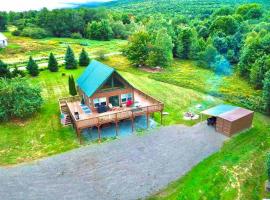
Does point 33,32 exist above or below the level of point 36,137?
above

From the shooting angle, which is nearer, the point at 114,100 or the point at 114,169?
the point at 114,169

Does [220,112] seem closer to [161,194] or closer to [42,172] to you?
[161,194]

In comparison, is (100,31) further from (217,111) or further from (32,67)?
(217,111)

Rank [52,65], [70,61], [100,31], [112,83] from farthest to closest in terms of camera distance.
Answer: [100,31] < [70,61] < [52,65] < [112,83]

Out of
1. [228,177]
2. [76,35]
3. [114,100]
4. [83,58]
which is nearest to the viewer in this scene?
[228,177]

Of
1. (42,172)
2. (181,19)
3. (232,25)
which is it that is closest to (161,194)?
(42,172)

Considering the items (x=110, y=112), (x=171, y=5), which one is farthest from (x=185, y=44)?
(x=171, y=5)

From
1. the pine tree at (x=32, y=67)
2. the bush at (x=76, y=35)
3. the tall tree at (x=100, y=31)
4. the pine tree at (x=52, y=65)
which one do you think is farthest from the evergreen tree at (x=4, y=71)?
the bush at (x=76, y=35)

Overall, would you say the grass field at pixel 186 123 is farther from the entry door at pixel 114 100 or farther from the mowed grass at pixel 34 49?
→ the mowed grass at pixel 34 49
